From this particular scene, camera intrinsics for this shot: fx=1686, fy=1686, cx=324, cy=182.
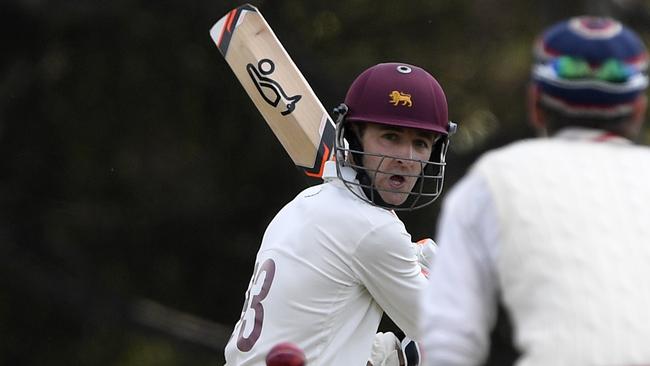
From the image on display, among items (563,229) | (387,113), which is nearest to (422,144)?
(387,113)

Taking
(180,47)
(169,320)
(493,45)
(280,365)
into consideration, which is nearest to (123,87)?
(180,47)

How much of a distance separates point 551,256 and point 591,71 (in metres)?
0.34

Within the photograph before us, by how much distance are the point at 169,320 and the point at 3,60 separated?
2.25m

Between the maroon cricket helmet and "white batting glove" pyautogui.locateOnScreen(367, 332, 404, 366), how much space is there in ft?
1.81

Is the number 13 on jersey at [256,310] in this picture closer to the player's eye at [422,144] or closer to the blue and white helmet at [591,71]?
the player's eye at [422,144]

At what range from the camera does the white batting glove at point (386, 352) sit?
4.26 m

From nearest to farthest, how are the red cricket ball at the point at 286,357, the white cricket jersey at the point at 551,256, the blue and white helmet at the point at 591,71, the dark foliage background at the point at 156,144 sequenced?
1. the white cricket jersey at the point at 551,256
2. the blue and white helmet at the point at 591,71
3. the red cricket ball at the point at 286,357
4. the dark foliage background at the point at 156,144

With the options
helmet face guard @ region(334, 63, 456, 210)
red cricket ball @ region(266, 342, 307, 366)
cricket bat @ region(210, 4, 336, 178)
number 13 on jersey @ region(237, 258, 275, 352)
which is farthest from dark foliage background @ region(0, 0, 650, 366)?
red cricket ball @ region(266, 342, 307, 366)

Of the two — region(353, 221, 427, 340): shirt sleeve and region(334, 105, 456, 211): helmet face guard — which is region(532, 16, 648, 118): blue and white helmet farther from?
region(334, 105, 456, 211): helmet face guard

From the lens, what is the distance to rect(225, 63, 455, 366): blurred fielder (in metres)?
4.02

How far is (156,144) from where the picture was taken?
39.4ft

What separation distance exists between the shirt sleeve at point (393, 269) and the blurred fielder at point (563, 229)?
3.49 ft

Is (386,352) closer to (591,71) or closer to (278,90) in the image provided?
(278,90)

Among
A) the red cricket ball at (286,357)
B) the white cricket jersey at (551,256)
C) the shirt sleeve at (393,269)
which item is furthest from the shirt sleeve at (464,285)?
the shirt sleeve at (393,269)
